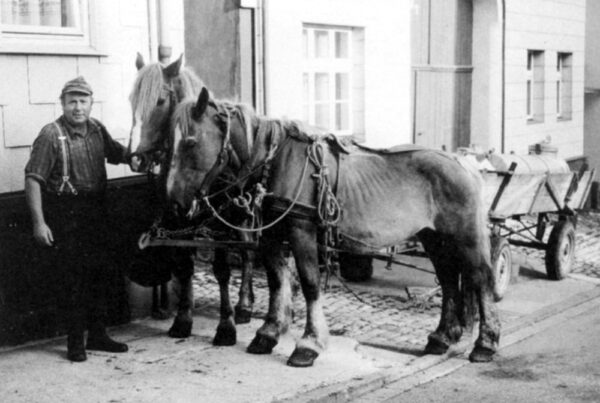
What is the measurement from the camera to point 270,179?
22.8ft

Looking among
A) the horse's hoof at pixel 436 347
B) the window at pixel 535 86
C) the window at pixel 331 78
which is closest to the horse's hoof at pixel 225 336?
the horse's hoof at pixel 436 347

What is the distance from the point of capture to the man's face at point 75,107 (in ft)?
22.9

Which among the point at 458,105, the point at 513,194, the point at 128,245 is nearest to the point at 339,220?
the point at 128,245

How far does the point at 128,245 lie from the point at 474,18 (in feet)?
32.3

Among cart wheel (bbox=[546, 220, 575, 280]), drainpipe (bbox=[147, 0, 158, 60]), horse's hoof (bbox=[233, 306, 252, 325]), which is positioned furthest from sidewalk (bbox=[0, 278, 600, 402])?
cart wheel (bbox=[546, 220, 575, 280])

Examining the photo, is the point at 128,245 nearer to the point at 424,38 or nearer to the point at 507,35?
the point at 424,38

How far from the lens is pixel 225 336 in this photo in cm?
758

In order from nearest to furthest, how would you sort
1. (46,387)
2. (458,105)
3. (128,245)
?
(46,387)
(128,245)
(458,105)

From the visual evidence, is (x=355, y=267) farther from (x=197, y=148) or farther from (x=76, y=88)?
(x=76, y=88)

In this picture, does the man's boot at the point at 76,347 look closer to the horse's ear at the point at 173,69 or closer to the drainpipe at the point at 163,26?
the horse's ear at the point at 173,69

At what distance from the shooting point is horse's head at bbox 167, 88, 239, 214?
258 inches

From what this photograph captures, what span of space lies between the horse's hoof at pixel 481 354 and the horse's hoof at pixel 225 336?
1.90 m

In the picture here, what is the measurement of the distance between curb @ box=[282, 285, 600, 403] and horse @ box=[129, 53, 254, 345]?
4.70 ft

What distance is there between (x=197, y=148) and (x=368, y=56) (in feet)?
22.4
